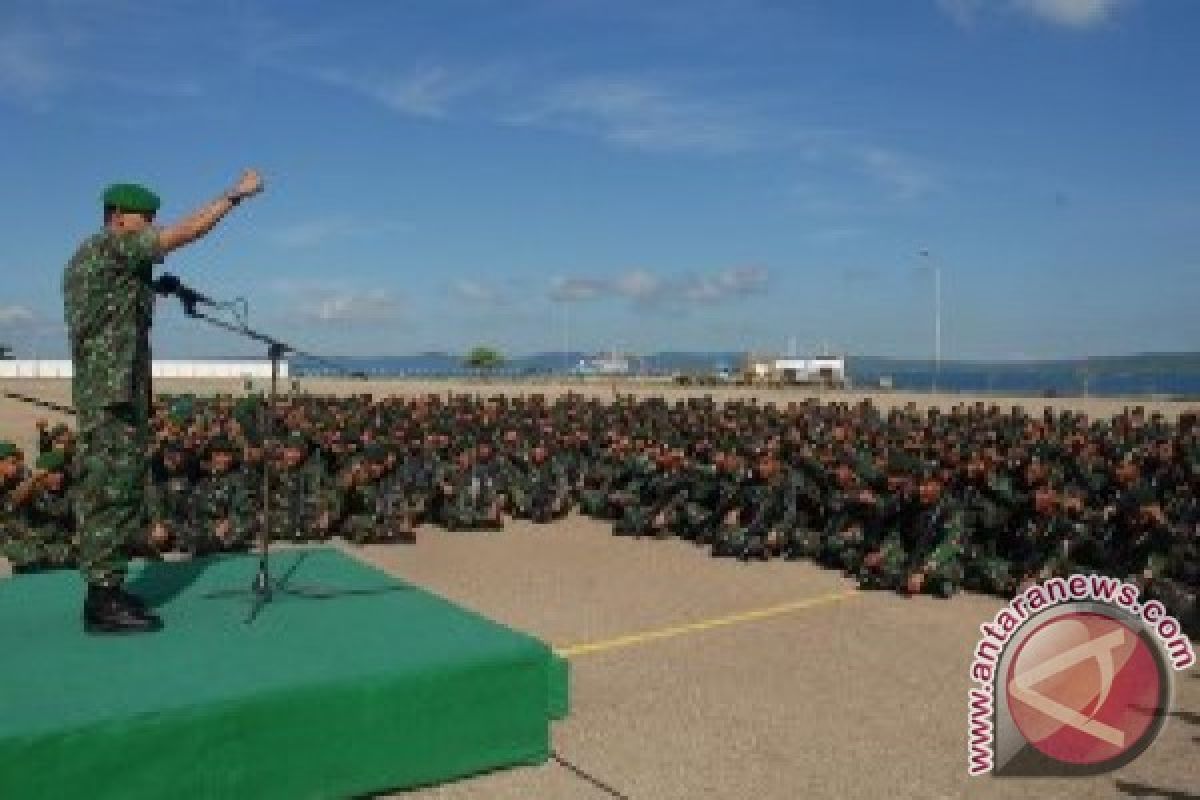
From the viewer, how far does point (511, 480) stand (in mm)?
11258

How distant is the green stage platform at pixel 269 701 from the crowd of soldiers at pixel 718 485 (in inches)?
51.9

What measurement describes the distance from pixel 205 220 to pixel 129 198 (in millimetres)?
465

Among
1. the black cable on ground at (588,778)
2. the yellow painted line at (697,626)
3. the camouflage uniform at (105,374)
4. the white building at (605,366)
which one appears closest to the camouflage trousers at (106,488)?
the camouflage uniform at (105,374)

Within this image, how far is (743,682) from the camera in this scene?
6.00m

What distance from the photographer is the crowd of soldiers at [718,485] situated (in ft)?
25.6

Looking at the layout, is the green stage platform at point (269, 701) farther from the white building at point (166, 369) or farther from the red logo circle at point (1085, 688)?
the white building at point (166, 369)

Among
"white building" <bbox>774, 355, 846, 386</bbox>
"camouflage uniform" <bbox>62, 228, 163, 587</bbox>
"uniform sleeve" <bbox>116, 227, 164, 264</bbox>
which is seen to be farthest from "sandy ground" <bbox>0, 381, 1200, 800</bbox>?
"white building" <bbox>774, 355, 846, 386</bbox>

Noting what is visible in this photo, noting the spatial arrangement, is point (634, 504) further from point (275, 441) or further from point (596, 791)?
point (596, 791)

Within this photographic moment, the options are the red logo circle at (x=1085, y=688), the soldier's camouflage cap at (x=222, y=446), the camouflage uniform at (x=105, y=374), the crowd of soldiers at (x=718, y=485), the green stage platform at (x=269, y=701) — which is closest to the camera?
the green stage platform at (x=269, y=701)

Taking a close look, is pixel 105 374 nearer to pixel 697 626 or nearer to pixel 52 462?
pixel 697 626

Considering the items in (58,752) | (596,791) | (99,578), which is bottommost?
(596,791)

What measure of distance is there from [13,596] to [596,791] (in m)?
3.27

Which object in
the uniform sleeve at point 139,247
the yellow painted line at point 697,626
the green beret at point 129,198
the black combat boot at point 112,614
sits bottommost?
the yellow painted line at point 697,626

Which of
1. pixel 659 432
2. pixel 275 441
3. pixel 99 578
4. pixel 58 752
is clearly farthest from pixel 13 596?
pixel 659 432
